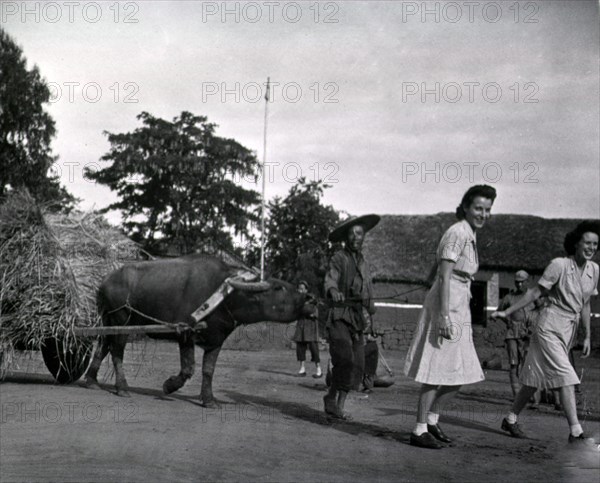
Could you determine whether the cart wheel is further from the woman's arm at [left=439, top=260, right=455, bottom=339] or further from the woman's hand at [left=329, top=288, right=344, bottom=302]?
the woman's arm at [left=439, top=260, right=455, bottom=339]

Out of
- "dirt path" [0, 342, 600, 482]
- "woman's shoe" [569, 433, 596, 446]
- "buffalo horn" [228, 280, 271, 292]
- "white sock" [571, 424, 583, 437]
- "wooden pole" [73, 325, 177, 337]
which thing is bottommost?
"dirt path" [0, 342, 600, 482]

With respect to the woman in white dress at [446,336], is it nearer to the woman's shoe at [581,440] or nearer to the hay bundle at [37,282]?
the woman's shoe at [581,440]

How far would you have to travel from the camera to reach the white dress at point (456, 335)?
591 centimetres

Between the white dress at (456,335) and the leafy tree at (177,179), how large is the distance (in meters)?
31.9

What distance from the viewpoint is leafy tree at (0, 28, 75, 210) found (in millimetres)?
28734

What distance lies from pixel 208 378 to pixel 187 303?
105 centimetres

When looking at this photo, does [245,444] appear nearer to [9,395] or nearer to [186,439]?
[186,439]

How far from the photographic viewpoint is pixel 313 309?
8.50 m

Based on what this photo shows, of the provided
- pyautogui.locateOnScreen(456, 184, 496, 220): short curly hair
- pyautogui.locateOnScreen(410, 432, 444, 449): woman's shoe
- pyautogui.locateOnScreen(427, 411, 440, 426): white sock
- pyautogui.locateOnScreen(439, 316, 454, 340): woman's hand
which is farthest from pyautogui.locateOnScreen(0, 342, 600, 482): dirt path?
pyautogui.locateOnScreen(456, 184, 496, 220): short curly hair

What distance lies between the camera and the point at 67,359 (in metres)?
9.73

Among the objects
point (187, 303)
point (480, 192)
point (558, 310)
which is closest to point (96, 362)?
point (187, 303)

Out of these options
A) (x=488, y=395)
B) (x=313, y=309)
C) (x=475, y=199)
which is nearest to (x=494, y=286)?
(x=488, y=395)

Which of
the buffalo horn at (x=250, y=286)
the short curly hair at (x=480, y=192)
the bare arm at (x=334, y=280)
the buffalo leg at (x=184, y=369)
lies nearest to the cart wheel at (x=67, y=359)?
the buffalo leg at (x=184, y=369)

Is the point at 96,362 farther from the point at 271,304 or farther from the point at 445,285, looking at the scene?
the point at 445,285
